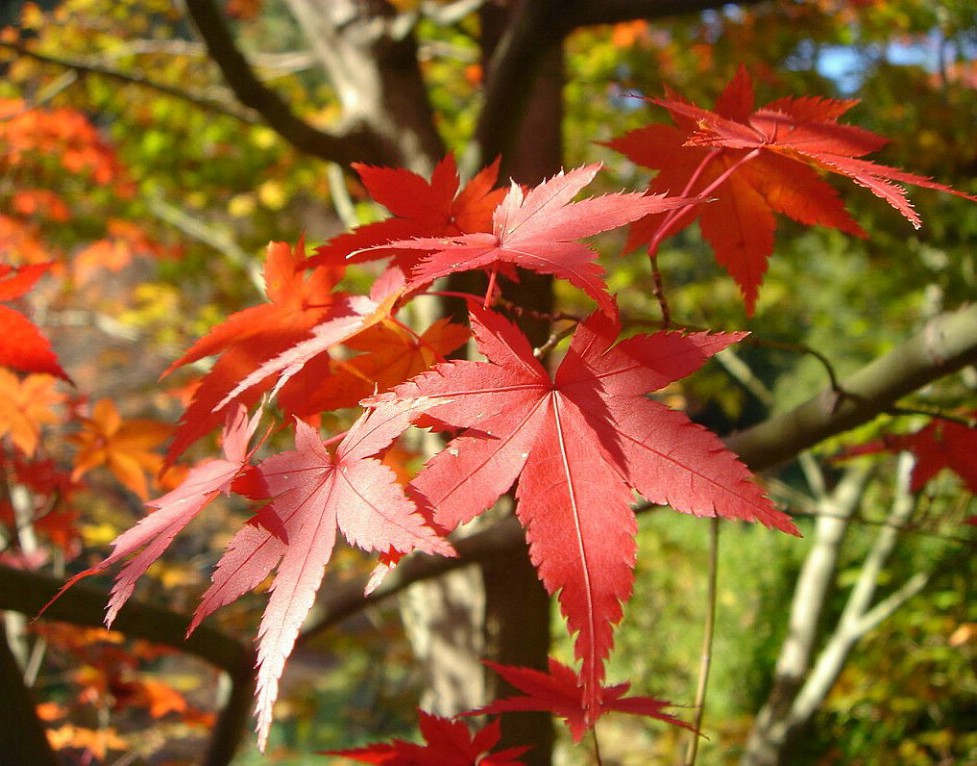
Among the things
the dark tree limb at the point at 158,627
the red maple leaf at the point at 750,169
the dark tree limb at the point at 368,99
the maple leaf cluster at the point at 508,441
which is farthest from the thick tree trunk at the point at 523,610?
the maple leaf cluster at the point at 508,441

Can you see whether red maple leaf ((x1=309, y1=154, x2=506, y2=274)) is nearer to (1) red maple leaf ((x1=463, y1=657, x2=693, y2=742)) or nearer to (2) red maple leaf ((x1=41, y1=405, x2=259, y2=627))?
(2) red maple leaf ((x1=41, y1=405, x2=259, y2=627))

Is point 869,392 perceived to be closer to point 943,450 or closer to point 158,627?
point 943,450

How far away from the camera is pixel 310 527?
0.50 metres

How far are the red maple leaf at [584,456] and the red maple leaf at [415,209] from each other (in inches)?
6.8

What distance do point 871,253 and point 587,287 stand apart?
8.81 feet

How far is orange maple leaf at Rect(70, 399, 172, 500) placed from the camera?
4.09ft

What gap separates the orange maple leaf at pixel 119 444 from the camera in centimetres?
125

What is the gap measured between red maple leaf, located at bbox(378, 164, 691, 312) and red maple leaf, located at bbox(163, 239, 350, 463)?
0.56 ft

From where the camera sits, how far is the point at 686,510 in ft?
1.53

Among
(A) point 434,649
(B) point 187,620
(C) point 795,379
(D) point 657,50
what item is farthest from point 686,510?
(C) point 795,379

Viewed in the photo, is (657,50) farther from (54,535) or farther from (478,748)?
(478,748)

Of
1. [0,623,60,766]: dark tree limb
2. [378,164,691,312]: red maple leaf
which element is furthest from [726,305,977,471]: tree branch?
[0,623,60,766]: dark tree limb

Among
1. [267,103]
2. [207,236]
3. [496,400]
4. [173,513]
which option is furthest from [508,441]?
[207,236]

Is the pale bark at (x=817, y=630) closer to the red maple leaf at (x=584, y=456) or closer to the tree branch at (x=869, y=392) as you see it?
the tree branch at (x=869, y=392)
